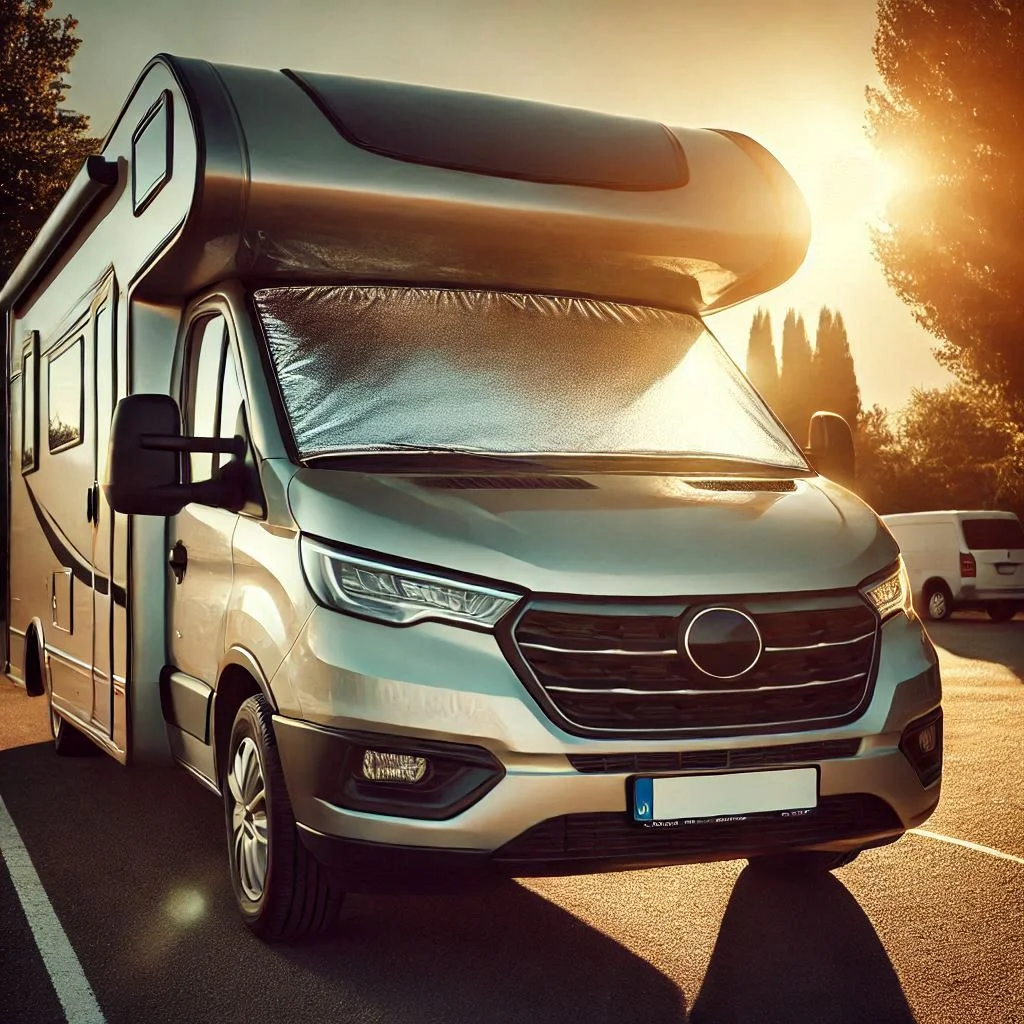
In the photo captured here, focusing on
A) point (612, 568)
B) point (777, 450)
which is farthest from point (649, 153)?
point (612, 568)

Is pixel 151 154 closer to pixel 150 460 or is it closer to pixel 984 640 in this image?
pixel 150 460

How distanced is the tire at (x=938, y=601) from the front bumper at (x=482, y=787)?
19.3 metres

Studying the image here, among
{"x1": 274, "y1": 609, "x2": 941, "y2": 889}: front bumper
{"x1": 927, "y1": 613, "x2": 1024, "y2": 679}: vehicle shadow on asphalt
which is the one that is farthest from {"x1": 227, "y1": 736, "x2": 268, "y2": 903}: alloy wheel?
{"x1": 927, "y1": 613, "x2": 1024, "y2": 679}: vehicle shadow on asphalt

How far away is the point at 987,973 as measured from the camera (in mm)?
4441

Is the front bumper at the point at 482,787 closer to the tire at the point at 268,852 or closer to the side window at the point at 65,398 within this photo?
the tire at the point at 268,852

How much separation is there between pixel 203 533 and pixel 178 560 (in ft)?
1.17

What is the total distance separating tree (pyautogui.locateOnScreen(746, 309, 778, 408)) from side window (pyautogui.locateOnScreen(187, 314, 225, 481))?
97983mm

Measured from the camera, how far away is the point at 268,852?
468 cm

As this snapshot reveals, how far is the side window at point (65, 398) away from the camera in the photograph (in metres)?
7.14

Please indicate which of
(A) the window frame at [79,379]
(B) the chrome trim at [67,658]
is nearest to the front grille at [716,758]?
(B) the chrome trim at [67,658]

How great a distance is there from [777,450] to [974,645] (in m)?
12.9

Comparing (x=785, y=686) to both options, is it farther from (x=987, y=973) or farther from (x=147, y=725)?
(x=147, y=725)

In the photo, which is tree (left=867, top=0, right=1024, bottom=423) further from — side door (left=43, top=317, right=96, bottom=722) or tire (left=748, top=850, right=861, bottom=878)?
tire (left=748, top=850, right=861, bottom=878)

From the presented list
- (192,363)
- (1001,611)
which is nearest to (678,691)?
(192,363)
